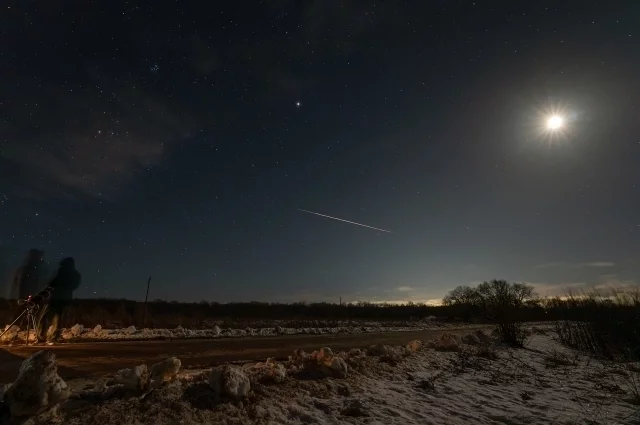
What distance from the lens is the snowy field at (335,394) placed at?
4.59 meters

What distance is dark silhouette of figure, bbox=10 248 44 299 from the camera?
1289 centimetres

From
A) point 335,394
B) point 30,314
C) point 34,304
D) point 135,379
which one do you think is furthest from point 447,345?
point 30,314

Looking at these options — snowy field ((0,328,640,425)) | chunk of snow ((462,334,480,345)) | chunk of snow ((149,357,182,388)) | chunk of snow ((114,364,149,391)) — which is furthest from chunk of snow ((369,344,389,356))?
chunk of snow ((462,334,480,345))

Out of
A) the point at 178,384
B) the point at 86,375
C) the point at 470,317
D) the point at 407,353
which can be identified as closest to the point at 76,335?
the point at 86,375

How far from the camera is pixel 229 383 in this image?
5.53m

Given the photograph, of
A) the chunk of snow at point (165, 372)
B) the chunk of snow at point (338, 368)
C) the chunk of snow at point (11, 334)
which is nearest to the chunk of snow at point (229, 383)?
the chunk of snow at point (165, 372)

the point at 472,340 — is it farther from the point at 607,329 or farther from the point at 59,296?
the point at 59,296

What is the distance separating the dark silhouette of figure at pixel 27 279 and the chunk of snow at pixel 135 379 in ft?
34.7

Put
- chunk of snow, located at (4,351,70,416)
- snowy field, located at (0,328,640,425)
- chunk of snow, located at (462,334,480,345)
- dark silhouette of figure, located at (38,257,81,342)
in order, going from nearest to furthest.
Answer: chunk of snow, located at (4,351,70,416), snowy field, located at (0,328,640,425), dark silhouette of figure, located at (38,257,81,342), chunk of snow, located at (462,334,480,345)

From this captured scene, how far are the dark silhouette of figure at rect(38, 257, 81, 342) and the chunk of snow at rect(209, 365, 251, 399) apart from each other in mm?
9590

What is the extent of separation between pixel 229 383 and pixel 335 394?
220 cm

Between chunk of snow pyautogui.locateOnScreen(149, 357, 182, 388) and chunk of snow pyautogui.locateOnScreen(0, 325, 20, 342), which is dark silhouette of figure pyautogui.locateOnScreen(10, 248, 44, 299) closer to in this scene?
chunk of snow pyautogui.locateOnScreen(0, 325, 20, 342)

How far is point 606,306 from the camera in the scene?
24141 millimetres

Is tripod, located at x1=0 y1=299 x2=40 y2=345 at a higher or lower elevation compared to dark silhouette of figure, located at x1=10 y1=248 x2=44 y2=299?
lower
